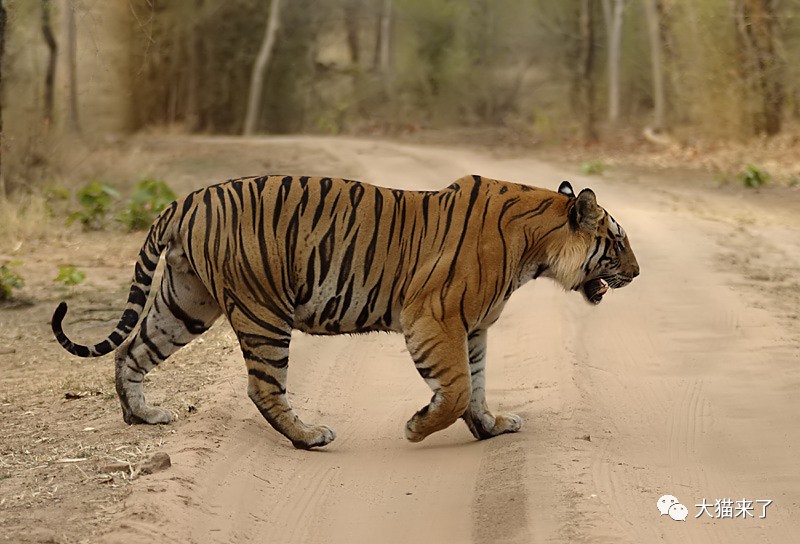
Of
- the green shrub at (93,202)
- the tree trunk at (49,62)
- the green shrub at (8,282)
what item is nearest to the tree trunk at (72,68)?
the tree trunk at (49,62)

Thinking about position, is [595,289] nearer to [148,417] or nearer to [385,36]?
[148,417]

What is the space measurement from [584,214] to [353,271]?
1408 mm

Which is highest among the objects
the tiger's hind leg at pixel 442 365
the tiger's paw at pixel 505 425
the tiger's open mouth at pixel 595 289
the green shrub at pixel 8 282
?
the tiger's open mouth at pixel 595 289

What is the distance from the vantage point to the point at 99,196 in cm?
1519

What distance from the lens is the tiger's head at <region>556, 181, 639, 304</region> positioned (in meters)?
6.77

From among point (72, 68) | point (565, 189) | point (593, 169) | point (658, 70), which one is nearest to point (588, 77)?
point (658, 70)

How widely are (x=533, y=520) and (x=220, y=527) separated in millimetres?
1455

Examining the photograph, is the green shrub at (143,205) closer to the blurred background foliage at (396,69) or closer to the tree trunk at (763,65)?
the blurred background foliage at (396,69)

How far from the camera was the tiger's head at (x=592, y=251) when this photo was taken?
6.77m

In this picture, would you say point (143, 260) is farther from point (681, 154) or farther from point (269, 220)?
point (681, 154)

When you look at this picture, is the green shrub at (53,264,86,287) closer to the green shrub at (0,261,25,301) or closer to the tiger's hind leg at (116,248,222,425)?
the green shrub at (0,261,25,301)

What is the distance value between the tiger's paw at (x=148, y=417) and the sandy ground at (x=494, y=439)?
9 cm

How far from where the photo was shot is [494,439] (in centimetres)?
679

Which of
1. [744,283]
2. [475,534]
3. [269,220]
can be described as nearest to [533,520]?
[475,534]
